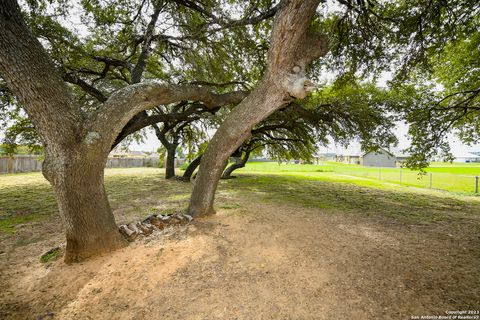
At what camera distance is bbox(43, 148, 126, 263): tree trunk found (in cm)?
288

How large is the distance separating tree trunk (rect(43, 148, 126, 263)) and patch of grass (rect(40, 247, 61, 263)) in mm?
389

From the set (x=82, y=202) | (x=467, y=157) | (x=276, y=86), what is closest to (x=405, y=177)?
(x=276, y=86)

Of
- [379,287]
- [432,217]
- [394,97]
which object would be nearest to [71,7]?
[379,287]

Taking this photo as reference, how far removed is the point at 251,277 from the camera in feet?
8.98

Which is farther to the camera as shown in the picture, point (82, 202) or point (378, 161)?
point (378, 161)

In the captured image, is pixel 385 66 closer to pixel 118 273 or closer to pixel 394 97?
pixel 394 97

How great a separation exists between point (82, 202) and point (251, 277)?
257 cm

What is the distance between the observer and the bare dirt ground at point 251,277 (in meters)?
2.22

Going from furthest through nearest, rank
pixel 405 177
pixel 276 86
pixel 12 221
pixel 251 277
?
pixel 405 177 → pixel 12 221 → pixel 276 86 → pixel 251 277

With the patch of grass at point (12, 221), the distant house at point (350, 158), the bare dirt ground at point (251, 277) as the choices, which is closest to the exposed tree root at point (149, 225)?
the bare dirt ground at point (251, 277)

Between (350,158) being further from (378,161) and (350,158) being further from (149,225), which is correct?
(149,225)

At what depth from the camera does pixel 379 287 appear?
2527mm

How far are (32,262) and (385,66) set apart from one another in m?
9.29

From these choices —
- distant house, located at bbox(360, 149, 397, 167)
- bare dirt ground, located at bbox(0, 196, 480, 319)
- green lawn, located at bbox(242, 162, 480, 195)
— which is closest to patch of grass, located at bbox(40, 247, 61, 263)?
bare dirt ground, located at bbox(0, 196, 480, 319)
